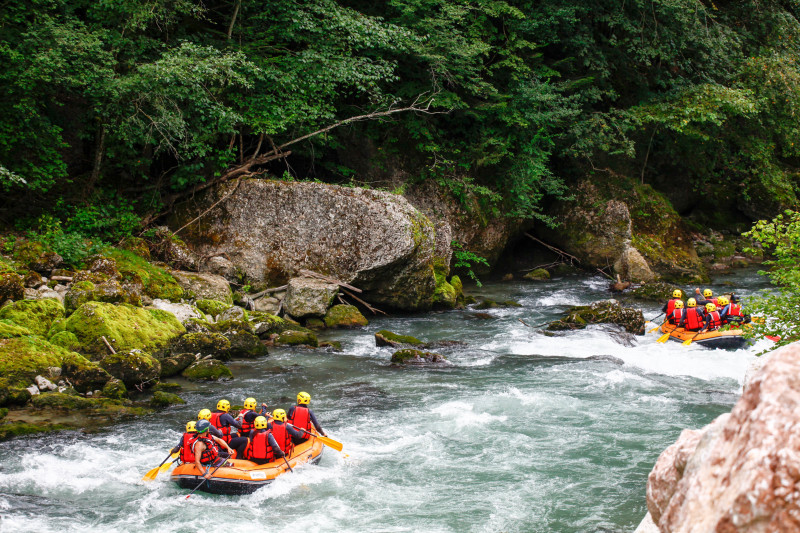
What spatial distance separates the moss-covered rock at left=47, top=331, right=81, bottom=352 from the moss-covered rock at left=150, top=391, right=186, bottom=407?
186cm

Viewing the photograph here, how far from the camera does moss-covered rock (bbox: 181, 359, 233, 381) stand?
10984 millimetres

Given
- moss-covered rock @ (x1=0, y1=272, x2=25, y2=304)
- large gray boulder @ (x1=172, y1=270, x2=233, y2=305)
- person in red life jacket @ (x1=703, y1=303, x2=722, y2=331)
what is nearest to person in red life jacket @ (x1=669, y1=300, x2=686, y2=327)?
person in red life jacket @ (x1=703, y1=303, x2=722, y2=331)

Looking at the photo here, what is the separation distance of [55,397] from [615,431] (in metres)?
8.18

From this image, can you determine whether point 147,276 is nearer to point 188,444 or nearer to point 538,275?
point 188,444

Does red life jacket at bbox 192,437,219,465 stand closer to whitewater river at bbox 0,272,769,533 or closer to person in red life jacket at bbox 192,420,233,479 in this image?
person in red life jacket at bbox 192,420,233,479

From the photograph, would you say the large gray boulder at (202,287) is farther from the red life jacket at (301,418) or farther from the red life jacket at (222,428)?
the red life jacket at (301,418)

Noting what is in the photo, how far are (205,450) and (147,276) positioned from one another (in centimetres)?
728

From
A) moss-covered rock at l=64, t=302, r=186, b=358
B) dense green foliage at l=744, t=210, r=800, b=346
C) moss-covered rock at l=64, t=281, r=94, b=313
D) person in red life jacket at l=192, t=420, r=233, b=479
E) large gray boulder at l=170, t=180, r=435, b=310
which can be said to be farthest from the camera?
large gray boulder at l=170, t=180, r=435, b=310

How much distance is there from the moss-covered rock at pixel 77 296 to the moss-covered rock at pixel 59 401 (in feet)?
9.21

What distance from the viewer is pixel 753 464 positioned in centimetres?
253

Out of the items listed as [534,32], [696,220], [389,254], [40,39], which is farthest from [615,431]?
[696,220]

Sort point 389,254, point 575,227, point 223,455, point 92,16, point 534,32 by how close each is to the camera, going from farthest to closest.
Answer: point 575,227
point 534,32
point 389,254
point 92,16
point 223,455

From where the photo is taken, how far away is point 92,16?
44.8 feet

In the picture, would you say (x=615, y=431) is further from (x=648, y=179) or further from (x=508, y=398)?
(x=648, y=179)
